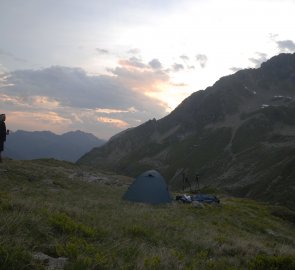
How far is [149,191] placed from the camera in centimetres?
2666

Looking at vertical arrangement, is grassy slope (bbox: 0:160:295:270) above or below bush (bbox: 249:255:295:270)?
above

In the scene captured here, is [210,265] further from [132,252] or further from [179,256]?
[132,252]

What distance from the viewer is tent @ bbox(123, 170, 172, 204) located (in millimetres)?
26516

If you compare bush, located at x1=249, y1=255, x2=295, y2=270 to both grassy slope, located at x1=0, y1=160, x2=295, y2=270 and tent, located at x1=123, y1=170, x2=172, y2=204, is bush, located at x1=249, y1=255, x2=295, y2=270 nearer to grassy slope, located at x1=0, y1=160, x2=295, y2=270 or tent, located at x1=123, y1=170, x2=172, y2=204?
grassy slope, located at x1=0, y1=160, x2=295, y2=270

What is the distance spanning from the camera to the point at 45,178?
3031 centimetres

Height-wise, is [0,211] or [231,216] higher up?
[0,211]

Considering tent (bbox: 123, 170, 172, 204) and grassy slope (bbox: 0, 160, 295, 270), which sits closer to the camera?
grassy slope (bbox: 0, 160, 295, 270)

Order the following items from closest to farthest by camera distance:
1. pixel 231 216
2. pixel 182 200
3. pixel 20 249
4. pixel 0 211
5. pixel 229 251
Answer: pixel 20 249 < pixel 0 211 < pixel 229 251 < pixel 231 216 < pixel 182 200

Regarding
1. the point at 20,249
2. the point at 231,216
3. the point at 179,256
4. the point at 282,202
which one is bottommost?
the point at 282,202

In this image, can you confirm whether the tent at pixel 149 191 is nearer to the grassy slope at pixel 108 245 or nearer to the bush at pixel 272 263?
the grassy slope at pixel 108 245

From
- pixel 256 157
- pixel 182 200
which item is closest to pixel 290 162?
pixel 256 157

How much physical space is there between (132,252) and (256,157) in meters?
181

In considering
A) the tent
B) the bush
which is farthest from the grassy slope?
the tent

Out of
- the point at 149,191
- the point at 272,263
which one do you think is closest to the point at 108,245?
the point at 272,263
